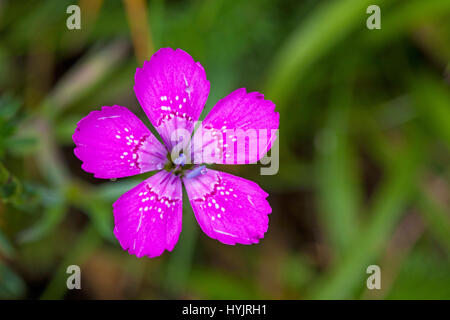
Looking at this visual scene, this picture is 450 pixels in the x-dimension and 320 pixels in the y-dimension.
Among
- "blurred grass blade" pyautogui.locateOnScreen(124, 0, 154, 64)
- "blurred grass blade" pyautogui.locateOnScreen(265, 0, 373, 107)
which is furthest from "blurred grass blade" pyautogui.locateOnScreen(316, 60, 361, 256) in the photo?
"blurred grass blade" pyautogui.locateOnScreen(124, 0, 154, 64)

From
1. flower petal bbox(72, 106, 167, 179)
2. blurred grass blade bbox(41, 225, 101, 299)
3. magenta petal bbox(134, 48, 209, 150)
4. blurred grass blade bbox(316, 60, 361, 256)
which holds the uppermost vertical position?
magenta petal bbox(134, 48, 209, 150)

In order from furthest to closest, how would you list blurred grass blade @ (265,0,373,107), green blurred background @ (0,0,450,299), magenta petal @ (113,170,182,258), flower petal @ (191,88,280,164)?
1. green blurred background @ (0,0,450,299)
2. blurred grass blade @ (265,0,373,107)
3. flower petal @ (191,88,280,164)
4. magenta petal @ (113,170,182,258)

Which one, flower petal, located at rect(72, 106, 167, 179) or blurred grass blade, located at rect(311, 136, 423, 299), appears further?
blurred grass blade, located at rect(311, 136, 423, 299)

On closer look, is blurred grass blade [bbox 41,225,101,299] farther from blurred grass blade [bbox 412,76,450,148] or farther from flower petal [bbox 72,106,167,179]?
blurred grass blade [bbox 412,76,450,148]

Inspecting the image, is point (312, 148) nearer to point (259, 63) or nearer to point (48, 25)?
point (259, 63)

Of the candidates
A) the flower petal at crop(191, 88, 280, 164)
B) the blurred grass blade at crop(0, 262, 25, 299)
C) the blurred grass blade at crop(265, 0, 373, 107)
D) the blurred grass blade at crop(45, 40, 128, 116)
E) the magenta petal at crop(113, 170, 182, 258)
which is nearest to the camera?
the magenta petal at crop(113, 170, 182, 258)

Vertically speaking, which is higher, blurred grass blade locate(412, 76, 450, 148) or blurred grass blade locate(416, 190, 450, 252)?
blurred grass blade locate(412, 76, 450, 148)

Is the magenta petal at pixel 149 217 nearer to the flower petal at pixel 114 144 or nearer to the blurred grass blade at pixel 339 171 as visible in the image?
the flower petal at pixel 114 144

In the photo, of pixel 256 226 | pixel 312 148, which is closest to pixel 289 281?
pixel 312 148

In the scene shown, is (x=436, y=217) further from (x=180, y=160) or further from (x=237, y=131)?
(x=180, y=160)
